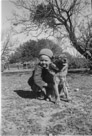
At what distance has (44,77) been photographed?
496cm

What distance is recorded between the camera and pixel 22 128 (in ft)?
9.74

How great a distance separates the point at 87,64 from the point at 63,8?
5911 mm

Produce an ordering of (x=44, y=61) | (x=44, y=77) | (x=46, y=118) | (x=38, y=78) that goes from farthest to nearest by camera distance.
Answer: (x=44, y=77) → (x=38, y=78) → (x=44, y=61) → (x=46, y=118)

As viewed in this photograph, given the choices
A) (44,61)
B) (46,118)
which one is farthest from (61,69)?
(46,118)

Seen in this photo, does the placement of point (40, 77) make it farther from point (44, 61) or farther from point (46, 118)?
point (46, 118)

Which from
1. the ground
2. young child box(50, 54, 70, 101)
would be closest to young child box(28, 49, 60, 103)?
young child box(50, 54, 70, 101)

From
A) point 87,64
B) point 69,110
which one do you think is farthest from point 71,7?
point 69,110

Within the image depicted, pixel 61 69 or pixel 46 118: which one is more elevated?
pixel 61 69

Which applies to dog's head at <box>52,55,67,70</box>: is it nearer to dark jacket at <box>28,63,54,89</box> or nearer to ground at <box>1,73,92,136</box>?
dark jacket at <box>28,63,54,89</box>

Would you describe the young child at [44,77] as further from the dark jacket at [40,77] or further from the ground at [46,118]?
the ground at [46,118]

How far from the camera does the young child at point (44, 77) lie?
15.2ft

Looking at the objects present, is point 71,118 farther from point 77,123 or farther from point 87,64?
point 87,64

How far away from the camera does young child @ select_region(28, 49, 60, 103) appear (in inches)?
182

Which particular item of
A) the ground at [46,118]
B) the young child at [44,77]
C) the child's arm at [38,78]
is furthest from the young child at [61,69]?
the ground at [46,118]
